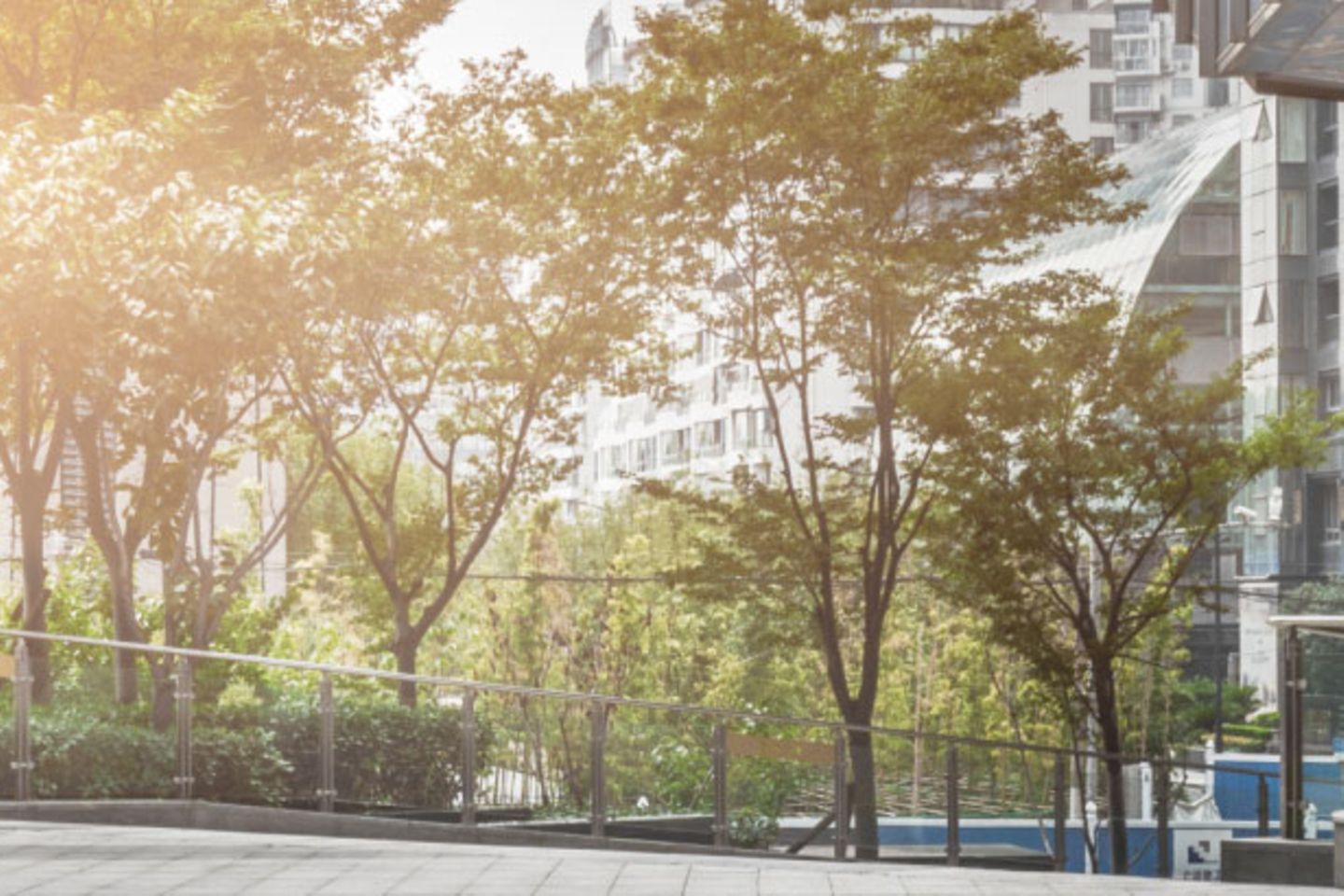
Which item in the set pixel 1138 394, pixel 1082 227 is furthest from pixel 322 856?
pixel 1082 227

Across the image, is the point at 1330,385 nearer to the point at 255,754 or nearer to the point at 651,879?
the point at 255,754

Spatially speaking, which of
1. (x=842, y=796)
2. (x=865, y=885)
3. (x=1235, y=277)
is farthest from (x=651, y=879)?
(x=1235, y=277)

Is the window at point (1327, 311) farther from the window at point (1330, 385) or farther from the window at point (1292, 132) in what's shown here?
the window at point (1292, 132)

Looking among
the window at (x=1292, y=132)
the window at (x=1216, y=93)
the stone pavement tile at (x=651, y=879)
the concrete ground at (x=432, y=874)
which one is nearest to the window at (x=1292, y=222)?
the window at (x=1292, y=132)

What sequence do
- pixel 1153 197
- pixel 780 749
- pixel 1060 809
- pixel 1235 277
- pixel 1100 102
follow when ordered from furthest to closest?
pixel 1100 102
pixel 1235 277
pixel 1153 197
pixel 1060 809
pixel 780 749

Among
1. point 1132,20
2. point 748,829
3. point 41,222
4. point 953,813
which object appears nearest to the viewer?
point 41,222

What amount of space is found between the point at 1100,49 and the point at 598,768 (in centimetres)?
7925

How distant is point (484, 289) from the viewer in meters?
23.9

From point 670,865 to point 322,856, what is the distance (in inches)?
65.0

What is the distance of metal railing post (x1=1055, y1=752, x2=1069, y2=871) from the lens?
2060cm

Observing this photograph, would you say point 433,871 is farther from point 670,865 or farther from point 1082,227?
point 1082,227

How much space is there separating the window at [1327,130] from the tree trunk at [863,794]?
40.3 meters

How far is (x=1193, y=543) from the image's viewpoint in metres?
26.4

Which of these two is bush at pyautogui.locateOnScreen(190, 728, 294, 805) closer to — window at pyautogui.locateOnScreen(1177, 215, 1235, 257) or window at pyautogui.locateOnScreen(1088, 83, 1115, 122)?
window at pyautogui.locateOnScreen(1177, 215, 1235, 257)
